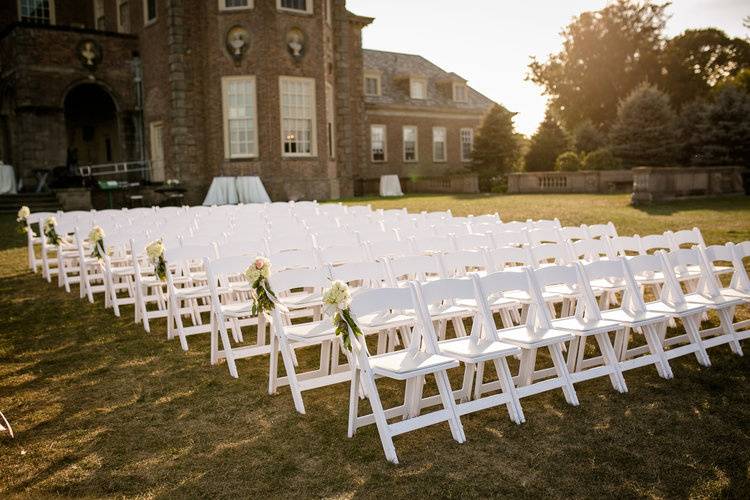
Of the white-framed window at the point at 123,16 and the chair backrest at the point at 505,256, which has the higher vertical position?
the white-framed window at the point at 123,16

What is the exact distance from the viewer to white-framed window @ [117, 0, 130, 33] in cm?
2900

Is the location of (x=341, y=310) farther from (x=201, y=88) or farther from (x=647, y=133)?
(x=647, y=133)

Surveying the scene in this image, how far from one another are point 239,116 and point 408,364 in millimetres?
22879

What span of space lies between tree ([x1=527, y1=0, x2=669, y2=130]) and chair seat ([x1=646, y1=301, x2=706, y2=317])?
42898 mm

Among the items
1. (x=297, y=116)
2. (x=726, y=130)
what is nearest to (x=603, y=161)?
(x=726, y=130)

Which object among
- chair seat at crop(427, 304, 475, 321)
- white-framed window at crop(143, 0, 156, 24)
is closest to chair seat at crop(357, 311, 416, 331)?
chair seat at crop(427, 304, 475, 321)

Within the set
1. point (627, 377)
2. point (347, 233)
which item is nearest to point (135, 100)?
point (347, 233)

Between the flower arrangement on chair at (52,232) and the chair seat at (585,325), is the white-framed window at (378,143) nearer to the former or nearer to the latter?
the flower arrangement on chair at (52,232)

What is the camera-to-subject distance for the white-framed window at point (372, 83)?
3816 cm

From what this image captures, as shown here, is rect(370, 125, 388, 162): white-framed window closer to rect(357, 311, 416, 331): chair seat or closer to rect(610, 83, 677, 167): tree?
rect(610, 83, 677, 167): tree

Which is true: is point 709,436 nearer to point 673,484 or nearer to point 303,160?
point 673,484

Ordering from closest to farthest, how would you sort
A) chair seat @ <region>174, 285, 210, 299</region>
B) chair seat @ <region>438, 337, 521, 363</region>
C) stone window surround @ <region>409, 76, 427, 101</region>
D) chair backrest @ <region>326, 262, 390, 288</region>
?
chair seat @ <region>438, 337, 521, 363</region> → chair backrest @ <region>326, 262, 390, 288</region> → chair seat @ <region>174, 285, 210, 299</region> → stone window surround @ <region>409, 76, 427, 101</region>

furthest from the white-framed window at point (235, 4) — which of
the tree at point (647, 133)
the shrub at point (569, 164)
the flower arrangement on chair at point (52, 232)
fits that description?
the tree at point (647, 133)

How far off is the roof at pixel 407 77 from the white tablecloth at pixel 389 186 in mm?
7666
